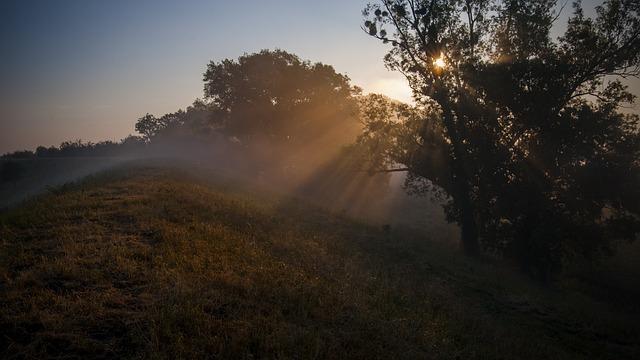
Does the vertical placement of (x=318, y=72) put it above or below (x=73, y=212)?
above

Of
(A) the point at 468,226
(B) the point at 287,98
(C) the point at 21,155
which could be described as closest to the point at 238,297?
(A) the point at 468,226

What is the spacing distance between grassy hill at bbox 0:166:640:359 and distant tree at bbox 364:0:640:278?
16.6ft

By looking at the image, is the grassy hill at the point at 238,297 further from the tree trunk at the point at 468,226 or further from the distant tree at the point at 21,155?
the distant tree at the point at 21,155

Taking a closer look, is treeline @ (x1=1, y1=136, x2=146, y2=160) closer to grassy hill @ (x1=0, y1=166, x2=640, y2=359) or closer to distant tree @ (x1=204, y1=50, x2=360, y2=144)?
distant tree @ (x1=204, y1=50, x2=360, y2=144)

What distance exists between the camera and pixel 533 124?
24.1 m

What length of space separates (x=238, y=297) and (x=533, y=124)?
2174 cm

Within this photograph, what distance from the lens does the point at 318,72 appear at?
5612cm

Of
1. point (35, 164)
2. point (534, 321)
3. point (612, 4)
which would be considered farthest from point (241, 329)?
point (35, 164)

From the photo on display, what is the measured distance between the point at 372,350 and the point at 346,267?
5944 mm

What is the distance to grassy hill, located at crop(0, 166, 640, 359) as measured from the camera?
7.36 metres

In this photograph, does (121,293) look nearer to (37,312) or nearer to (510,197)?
(37,312)

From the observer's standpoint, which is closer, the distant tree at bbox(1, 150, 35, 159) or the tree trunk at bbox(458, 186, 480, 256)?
the tree trunk at bbox(458, 186, 480, 256)

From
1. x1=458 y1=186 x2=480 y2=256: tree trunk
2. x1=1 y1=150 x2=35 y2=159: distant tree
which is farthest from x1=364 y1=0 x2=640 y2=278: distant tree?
x1=1 y1=150 x2=35 y2=159: distant tree

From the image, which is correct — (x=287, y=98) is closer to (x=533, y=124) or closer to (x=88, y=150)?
(x=533, y=124)
